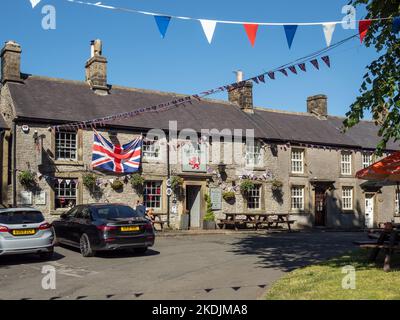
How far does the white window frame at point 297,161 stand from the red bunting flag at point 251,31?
64.2 ft

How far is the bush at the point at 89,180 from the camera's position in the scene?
21.9 metres

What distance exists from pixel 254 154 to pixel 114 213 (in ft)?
48.0

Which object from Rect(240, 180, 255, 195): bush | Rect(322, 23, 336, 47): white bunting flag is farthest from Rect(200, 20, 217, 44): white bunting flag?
Rect(240, 180, 255, 195): bush

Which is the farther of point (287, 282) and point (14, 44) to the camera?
point (14, 44)

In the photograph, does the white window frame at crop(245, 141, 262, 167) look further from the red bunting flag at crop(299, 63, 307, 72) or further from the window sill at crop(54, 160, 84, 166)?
the red bunting flag at crop(299, 63, 307, 72)

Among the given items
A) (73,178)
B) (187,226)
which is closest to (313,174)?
(187,226)

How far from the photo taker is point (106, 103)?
25062mm

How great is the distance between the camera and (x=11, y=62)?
2325cm

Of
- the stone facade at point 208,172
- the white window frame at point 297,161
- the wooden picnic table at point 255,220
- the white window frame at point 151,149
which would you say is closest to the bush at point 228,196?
the stone facade at point 208,172

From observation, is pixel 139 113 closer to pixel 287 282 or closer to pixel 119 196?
pixel 119 196

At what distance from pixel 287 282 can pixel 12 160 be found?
1528cm

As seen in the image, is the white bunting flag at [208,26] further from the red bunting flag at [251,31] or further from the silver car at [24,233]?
the silver car at [24,233]

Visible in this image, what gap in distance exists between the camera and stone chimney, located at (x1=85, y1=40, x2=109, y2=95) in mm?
25641

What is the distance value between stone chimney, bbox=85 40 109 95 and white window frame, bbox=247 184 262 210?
Answer: 31.8ft
